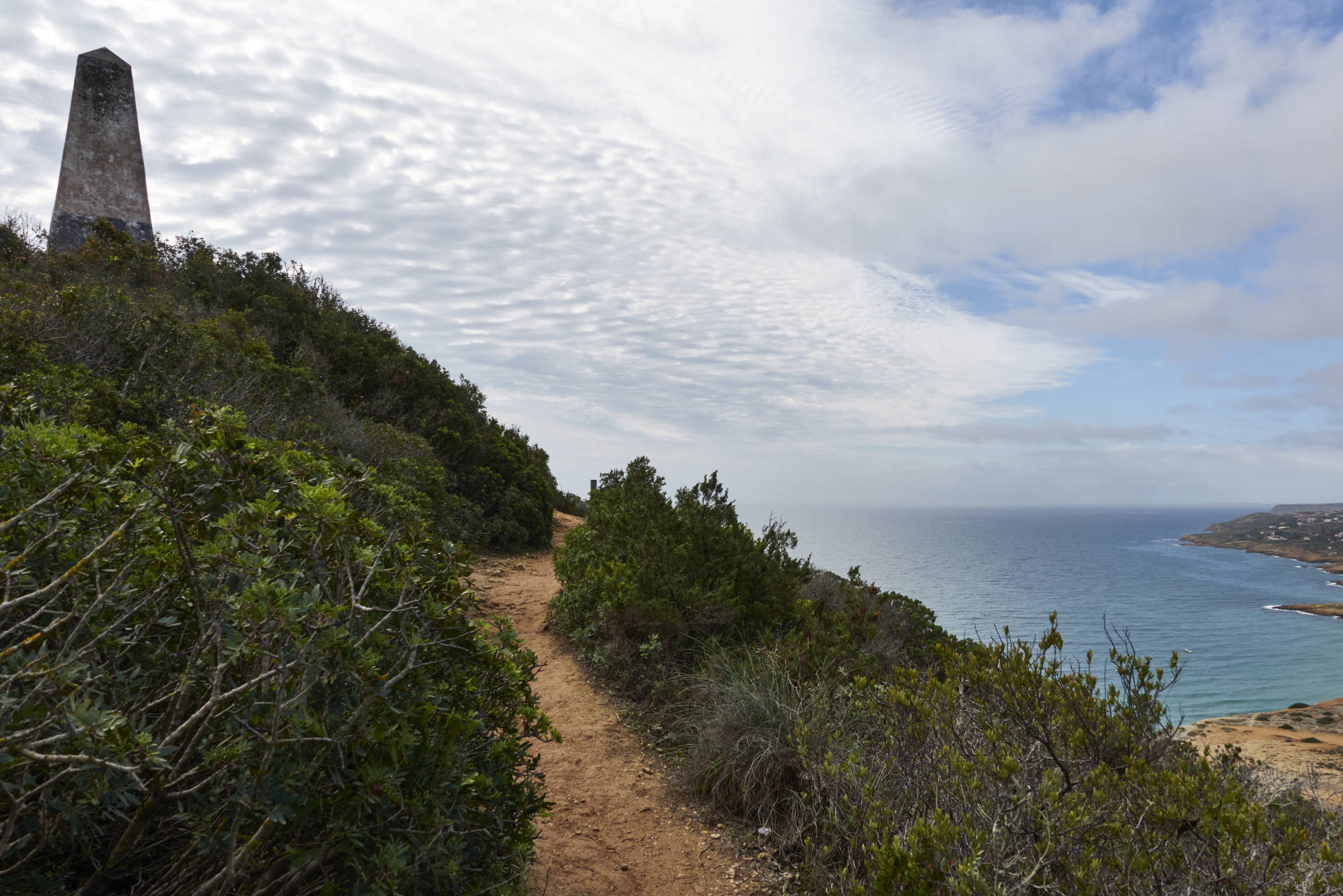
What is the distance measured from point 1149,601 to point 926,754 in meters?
65.0

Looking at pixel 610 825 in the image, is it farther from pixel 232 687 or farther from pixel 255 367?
pixel 255 367

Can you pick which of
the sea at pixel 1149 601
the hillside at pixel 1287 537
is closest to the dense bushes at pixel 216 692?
the sea at pixel 1149 601

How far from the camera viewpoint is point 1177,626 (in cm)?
4747

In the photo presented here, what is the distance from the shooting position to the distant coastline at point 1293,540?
62094 millimetres

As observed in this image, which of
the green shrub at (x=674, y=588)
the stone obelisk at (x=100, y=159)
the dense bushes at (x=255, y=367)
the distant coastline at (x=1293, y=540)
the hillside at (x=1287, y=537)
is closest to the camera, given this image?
the green shrub at (x=674, y=588)

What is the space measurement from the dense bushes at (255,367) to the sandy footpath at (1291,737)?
59.6 feet

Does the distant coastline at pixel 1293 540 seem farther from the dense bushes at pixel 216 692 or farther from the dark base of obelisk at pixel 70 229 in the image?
the dark base of obelisk at pixel 70 229

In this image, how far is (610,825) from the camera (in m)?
4.89

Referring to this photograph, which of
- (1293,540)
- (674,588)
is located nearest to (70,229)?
(674,588)

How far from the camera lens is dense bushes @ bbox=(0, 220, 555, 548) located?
7766mm

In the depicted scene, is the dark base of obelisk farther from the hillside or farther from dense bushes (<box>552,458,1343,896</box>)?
the hillside

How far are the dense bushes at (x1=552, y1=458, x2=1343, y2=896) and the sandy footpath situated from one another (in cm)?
1471

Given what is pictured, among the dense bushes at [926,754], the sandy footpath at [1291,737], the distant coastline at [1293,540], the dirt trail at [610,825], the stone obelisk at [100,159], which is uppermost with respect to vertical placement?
the stone obelisk at [100,159]

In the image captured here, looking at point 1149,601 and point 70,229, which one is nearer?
point 70,229
